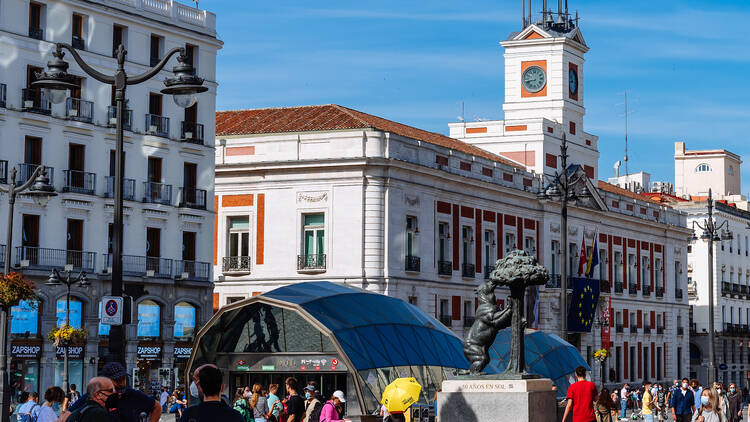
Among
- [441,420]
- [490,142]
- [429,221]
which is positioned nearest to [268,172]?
[429,221]

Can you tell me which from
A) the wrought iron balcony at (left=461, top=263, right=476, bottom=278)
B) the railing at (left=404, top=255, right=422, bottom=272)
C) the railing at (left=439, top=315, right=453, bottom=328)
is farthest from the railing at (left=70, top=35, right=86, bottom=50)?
the wrought iron balcony at (left=461, top=263, right=476, bottom=278)

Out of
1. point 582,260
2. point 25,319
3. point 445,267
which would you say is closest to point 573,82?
point 582,260

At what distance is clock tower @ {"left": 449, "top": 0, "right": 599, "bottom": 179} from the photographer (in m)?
75.3

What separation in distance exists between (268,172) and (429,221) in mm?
7443

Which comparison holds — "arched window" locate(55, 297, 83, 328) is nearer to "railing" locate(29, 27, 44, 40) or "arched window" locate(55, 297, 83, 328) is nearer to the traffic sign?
"railing" locate(29, 27, 44, 40)

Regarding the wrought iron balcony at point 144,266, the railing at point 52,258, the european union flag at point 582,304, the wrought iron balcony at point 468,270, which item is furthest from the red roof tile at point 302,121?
the railing at point 52,258

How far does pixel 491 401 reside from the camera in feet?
65.6

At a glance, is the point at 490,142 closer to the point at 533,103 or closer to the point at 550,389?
the point at 533,103

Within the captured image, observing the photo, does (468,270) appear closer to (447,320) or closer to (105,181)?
(447,320)

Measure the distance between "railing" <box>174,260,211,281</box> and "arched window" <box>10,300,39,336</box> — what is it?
7.49 metres

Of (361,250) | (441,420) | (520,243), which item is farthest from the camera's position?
(520,243)

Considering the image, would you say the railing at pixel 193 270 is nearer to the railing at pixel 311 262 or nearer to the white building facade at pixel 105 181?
the white building facade at pixel 105 181

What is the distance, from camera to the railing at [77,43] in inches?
1989

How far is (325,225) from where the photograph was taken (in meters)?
59.5
